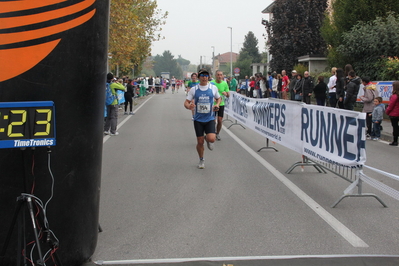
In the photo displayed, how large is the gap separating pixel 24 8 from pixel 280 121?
6.91 m

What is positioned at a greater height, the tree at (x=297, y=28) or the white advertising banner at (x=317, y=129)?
the tree at (x=297, y=28)

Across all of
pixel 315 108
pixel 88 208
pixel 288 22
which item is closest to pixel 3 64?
pixel 88 208

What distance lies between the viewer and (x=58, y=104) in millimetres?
3967

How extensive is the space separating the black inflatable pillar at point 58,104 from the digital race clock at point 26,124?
0.07 m

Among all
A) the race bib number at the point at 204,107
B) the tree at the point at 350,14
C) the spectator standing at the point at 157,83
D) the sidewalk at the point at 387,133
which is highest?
the tree at the point at 350,14

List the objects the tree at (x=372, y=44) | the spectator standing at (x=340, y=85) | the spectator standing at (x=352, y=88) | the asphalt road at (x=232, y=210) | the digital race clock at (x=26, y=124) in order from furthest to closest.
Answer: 1. the tree at (x=372, y=44)
2. the spectator standing at (x=340, y=85)
3. the spectator standing at (x=352, y=88)
4. the asphalt road at (x=232, y=210)
5. the digital race clock at (x=26, y=124)

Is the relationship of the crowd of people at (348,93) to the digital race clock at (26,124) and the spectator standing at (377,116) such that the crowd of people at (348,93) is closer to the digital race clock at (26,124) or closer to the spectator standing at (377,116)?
the spectator standing at (377,116)

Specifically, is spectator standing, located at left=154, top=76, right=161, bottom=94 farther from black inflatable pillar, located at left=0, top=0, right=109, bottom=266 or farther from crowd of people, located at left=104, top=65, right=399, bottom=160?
black inflatable pillar, located at left=0, top=0, right=109, bottom=266

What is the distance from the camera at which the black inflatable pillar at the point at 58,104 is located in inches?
149

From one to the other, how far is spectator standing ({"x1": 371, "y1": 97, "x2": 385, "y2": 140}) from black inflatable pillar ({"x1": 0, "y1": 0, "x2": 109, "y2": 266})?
1061cm

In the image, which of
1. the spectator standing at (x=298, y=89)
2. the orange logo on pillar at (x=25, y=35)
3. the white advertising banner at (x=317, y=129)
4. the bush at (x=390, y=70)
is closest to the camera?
the orange logo on pillar at (x=25, y=35)

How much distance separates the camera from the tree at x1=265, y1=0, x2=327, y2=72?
40094 mm

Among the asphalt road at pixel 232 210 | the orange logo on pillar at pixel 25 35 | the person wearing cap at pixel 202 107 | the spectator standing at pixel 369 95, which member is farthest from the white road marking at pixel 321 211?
the spectator standing at pixel 369 95

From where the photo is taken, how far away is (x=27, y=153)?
3920 mm
